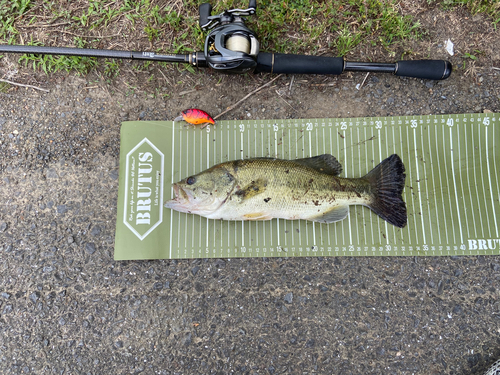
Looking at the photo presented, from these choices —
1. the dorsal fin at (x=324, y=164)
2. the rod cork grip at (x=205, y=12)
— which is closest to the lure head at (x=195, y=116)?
the rod cork grip at (x=205, y=12)

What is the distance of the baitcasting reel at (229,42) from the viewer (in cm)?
302

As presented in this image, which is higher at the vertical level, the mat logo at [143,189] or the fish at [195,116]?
the fish at [195,116]

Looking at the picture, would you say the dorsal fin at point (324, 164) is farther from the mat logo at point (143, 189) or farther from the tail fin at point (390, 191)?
the mat logo at point (143, 189)

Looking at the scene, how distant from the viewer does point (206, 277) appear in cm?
335

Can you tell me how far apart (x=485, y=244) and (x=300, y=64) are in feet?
10.3

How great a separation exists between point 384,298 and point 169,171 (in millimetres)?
3099

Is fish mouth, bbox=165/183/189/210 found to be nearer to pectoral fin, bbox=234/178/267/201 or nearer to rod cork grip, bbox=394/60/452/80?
pectoral fin, bbox=234/178/267/201

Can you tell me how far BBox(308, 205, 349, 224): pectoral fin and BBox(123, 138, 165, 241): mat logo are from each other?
1972mm

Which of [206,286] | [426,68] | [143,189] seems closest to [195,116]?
[143,189]

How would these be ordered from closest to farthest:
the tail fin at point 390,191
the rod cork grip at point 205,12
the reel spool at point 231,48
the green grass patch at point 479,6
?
the reel spool at point 231,48 < the rod cork grip at point 205,12 < the tail fin at point 390,191 < the green grass patch at point 479,6

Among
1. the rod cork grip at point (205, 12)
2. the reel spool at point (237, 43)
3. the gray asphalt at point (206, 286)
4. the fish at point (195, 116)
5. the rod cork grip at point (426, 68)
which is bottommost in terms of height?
the gray asphalt at point (206, 286)

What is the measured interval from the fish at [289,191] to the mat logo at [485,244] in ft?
2.93

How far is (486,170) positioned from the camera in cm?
341

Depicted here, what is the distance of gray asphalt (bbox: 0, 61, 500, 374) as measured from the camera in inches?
126
